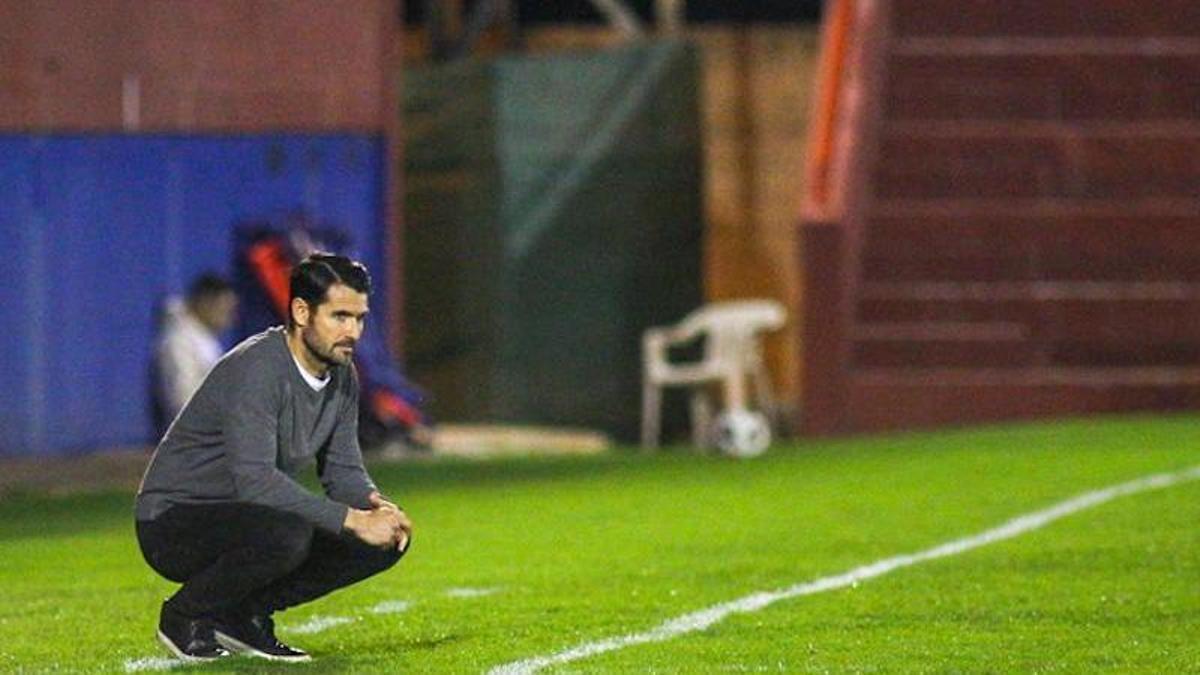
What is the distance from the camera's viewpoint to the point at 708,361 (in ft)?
88.0

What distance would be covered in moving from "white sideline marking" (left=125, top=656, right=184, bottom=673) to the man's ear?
1.22 metres

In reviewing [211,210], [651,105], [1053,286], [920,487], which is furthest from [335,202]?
[920,487]

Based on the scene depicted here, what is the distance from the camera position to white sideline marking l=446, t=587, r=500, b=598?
12852 millimetres

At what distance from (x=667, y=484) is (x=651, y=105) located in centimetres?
785

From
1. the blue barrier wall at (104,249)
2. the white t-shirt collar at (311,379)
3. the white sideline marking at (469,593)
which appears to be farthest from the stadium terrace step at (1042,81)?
the white t-shirt collar at (311,379)

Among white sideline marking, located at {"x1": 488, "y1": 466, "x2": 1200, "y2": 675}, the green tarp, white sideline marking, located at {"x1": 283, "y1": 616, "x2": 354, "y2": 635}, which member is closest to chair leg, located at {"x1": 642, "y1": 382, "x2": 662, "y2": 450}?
the green tarp

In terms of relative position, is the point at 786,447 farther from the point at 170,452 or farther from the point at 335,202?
the point at 170,452

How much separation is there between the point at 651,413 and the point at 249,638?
16.6 m

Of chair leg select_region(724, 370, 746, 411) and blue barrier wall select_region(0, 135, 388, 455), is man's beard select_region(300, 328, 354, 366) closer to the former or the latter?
blue barrier wall select_region(0, 135, 388, 455)

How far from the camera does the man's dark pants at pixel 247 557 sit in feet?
32.5

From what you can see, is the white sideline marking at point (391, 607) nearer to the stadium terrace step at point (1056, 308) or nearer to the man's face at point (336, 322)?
the man's face at point (336, 322)

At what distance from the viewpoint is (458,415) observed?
26766mm

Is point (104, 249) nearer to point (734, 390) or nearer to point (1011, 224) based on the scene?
point (734, 390)

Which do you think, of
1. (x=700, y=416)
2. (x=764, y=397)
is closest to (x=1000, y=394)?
(x=764, y=397)
